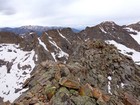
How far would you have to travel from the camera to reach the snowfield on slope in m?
135

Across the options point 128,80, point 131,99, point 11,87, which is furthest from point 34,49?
point 131,99

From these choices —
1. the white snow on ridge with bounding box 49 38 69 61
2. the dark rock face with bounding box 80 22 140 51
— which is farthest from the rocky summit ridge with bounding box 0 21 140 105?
the dark rock face with bounding box 80 22 140 51

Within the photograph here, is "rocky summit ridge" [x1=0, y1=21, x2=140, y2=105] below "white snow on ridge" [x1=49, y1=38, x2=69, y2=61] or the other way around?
the other way around

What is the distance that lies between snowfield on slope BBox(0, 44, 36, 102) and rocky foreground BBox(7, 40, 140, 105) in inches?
3130

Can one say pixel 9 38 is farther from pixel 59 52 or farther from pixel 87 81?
pixel 87 81

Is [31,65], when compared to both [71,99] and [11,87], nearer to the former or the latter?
[11,87]

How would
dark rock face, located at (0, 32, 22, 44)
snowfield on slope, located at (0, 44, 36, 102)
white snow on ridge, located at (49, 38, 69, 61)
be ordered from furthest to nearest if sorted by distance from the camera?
1. dark rock face, located at (0, 32, 22, 44)
2. white snow on ridge, located at (49, 38, 69, 61)
3. snowfield on slope, located at (0, 44, 36, 102)

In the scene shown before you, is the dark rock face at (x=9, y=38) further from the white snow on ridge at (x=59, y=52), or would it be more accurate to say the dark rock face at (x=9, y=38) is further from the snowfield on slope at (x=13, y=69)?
the white snow on ridge at (x=59, y=52)

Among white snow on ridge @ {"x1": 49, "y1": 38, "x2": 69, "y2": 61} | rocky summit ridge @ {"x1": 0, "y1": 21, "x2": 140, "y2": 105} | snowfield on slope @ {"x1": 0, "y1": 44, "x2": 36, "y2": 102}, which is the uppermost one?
rocky summit ridge @ {"x1": 0, "y1": 21, "x2": 140, "y2": 105}

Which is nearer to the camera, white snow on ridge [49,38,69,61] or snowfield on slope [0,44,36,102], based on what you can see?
snowfield on slope [0,44,36,102]

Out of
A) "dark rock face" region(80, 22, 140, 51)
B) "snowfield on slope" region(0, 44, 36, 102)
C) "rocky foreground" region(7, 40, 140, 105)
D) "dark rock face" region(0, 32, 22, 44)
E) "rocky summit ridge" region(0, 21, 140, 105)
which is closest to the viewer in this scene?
"rocky foreground" region(7, 40, 140, 105)

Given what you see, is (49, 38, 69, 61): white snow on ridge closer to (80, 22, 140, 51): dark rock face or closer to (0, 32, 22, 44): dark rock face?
(80, 22, 140, 51): dark rock face

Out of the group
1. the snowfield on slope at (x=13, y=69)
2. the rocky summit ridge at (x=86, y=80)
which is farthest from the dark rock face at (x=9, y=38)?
the rocky summit ridge at (x=86, y=80)

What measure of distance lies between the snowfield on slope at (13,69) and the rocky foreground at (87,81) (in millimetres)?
79509
